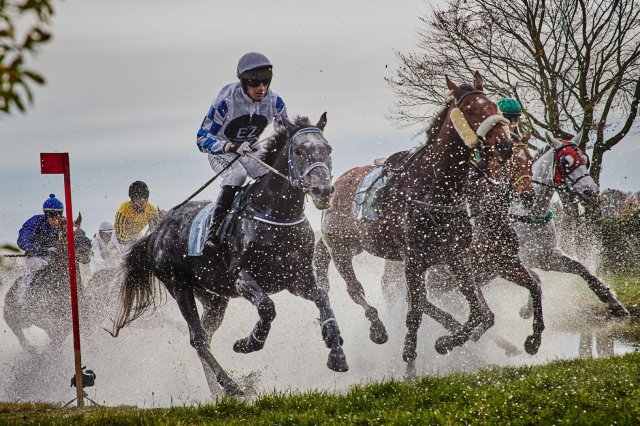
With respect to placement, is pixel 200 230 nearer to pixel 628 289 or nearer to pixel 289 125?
pixel 289 125

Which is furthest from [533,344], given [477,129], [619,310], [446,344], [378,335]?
[477,129]

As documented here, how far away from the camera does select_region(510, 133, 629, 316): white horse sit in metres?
10.3

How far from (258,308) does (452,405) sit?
2.54 m

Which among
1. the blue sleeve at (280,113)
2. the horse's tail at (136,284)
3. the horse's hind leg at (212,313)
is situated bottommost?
the horse's hind leg at (212,313)

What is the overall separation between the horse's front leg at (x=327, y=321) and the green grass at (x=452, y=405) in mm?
605

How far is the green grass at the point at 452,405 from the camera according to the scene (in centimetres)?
531

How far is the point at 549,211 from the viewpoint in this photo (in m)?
10.6

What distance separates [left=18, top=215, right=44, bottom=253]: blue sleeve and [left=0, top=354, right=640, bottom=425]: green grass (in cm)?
492

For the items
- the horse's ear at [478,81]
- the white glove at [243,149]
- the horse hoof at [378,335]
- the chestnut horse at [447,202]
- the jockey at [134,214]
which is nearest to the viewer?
the white glove at [243,149]

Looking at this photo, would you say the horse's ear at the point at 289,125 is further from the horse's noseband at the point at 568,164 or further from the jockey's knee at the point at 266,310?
the horse's noseband at the point at 568,164

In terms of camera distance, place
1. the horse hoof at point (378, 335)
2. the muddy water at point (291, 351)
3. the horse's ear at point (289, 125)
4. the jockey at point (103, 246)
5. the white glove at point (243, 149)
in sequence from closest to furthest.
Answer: the horse's ear at point (289, 125), the white glove at point (243, 149), the muddy water at point (291, 351), the horse hoof at point (378, 335), the jockey at point (103, 246)

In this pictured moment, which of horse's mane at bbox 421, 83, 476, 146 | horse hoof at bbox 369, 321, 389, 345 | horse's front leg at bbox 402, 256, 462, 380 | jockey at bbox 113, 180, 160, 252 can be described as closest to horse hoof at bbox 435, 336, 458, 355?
horse's front leg at bbox 402, 256, 462, 380

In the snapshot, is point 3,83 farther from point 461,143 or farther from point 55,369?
point 55,369

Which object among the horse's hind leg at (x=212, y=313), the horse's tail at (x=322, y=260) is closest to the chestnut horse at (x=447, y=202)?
the horse's hind leg at (x=212, y=313)
